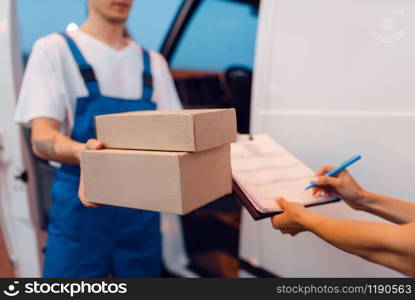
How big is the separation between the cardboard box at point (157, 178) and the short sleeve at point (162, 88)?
1.62 feet

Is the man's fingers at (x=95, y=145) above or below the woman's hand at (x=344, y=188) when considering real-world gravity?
above

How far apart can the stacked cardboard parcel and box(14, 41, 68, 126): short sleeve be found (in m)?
0.28

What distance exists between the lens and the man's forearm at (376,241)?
0.49 m

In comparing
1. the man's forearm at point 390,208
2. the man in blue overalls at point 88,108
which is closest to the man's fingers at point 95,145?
the man in blue overalls at point 88,108

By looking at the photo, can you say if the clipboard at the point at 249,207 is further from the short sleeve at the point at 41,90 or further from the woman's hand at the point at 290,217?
the short sleeve at the point at 41,90

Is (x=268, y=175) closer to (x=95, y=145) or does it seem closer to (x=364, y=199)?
(x=364, y=199)

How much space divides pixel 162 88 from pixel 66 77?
0.30 m

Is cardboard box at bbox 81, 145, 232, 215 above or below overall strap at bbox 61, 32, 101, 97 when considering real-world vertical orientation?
below

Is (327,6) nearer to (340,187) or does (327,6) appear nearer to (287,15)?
(287,15)

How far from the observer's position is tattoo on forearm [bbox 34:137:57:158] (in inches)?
29.6

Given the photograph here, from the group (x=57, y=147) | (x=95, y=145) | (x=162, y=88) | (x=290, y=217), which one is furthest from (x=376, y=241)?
(x=162, y=88)

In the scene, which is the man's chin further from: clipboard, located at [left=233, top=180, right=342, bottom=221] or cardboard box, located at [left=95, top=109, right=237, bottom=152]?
clipboard, located at [left=233, top=180, right=342, bottom=221]

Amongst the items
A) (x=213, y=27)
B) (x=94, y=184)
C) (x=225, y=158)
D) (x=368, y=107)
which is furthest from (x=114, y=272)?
(x=213, y=27)

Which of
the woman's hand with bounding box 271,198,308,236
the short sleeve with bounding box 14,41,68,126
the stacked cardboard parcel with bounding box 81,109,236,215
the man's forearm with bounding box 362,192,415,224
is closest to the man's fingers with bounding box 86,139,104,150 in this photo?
the stacked cardboard parcel with bounding box 81,109,236,215
